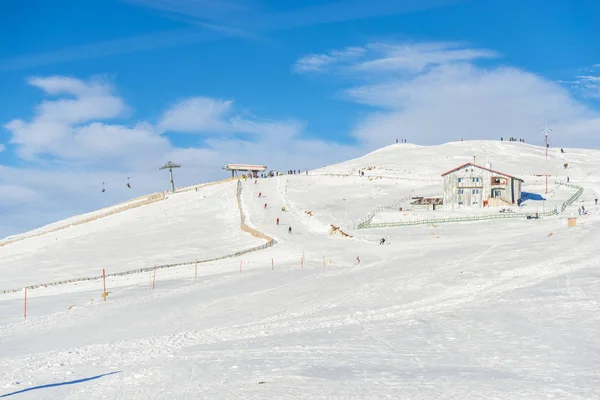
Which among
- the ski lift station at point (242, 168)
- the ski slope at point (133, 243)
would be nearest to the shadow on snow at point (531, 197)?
the ski slope at point (133, 243)

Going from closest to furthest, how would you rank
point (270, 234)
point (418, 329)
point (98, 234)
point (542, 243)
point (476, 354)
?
1. point (476, 354)
2. point (418, 329)
3. point (542, 243)
4. point (270, 234)
5. point (98, 234)

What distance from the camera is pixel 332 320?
20.6 metres

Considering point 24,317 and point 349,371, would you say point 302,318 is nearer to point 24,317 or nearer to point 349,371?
point 349,371

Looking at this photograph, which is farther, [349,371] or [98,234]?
[98,234]

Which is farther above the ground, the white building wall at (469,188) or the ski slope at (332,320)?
the white building wall at (469,188)

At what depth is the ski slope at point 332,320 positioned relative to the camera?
41.0ft

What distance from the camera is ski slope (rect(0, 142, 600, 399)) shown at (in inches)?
492

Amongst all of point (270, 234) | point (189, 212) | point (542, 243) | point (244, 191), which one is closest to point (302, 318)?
point (542, 243)

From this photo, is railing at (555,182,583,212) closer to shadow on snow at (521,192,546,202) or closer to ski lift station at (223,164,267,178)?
shadow on snow at (521,192,546,202)

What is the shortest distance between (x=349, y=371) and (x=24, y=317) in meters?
18.4

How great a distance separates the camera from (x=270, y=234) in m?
57.0

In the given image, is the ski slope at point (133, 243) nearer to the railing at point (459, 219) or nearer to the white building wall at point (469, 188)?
the railing at point (459, 219)

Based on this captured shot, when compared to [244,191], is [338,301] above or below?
below

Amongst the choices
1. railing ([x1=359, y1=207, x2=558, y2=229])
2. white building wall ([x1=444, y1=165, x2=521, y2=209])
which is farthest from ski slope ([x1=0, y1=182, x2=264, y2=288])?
white building wall ([x1=444, y1=165, x2=521, y2=209])
